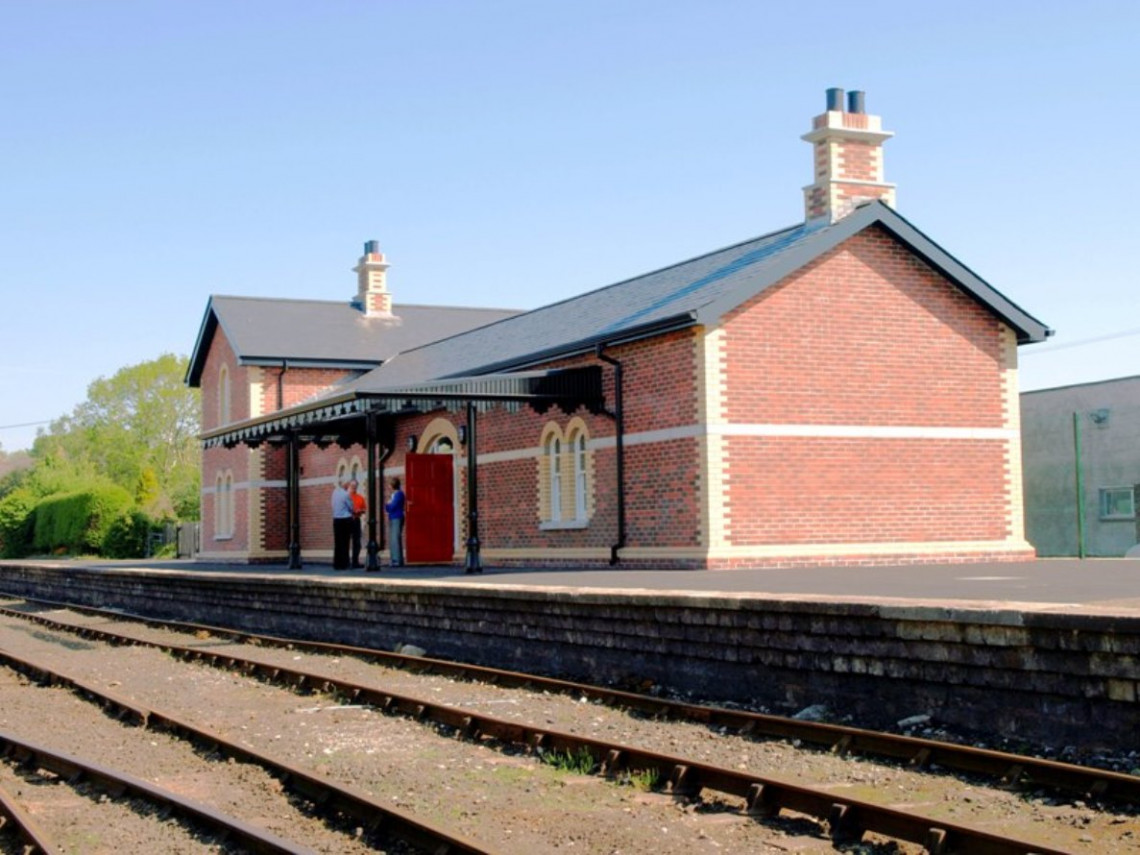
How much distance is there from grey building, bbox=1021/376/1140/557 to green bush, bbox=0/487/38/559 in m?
41.8

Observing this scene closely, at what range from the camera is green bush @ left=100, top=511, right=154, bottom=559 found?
2023 inches

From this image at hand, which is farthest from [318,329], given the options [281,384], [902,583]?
[902,583]

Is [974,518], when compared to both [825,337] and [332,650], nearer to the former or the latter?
[825,337]

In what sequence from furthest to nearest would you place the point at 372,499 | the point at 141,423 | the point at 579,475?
the point at 141,423 → the point at 579,475 → the point at 372,499

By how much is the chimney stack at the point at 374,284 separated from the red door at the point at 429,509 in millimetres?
14396

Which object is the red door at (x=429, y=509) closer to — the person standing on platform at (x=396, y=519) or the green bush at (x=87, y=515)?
the person standing on platform at (x=396, y=519)

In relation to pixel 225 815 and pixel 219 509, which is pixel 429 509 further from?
pixel 225 815

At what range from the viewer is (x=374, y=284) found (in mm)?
40438

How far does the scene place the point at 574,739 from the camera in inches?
359

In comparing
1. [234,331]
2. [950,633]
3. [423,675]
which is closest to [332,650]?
[423,675]

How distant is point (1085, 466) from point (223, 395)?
22.6 meters

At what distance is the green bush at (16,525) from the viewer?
Result: 59188 mm

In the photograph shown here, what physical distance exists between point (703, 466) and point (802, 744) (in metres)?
10.7

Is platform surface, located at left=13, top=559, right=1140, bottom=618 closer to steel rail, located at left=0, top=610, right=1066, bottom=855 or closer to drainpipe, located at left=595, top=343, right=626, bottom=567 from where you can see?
drainpipe, located at left=595, top=343, right=626, bottom=567
